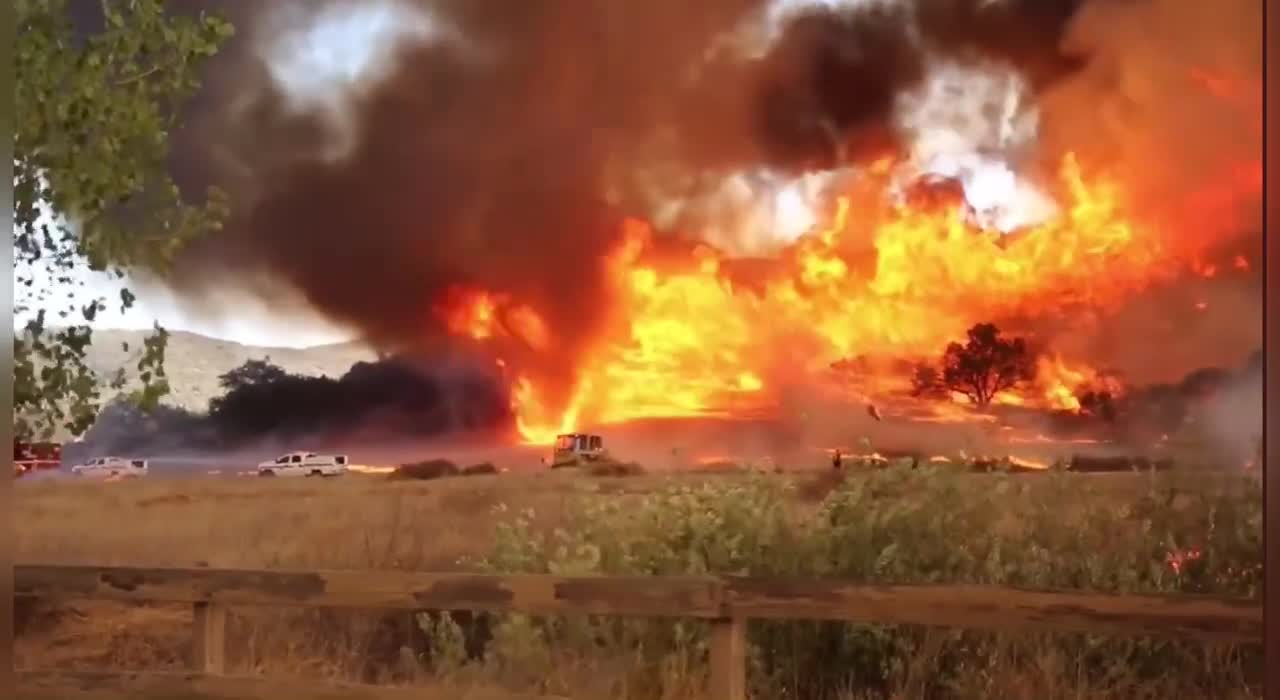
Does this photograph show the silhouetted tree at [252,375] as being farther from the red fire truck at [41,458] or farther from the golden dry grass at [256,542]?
the red fire truck at [41,458]

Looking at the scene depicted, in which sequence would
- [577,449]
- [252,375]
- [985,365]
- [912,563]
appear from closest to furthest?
[985,365]
[912,563]
[577,449]
[252,375]

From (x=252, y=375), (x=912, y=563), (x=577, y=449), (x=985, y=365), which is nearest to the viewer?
(x=985, y=365)

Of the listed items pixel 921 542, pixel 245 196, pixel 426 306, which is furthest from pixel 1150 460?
pixel 245 196

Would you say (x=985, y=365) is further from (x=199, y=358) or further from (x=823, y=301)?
(x=199, y=358)

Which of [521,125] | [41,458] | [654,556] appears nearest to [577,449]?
[654,556]

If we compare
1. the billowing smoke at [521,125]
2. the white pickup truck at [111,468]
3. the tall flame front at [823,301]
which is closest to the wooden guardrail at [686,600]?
the white pickup truck at [111,468]

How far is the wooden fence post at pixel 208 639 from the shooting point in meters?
3.13

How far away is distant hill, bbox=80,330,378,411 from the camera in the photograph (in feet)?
10.5

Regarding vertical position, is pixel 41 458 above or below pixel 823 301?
below

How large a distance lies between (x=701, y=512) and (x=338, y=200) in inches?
46.6

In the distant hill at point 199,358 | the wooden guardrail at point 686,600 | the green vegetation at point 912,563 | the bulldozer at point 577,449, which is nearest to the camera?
the wooden guardrail at point 686,600

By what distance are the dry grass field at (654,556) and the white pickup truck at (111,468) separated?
0.10 ft

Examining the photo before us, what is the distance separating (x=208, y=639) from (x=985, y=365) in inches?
76.3

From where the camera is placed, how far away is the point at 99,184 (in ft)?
10.8
